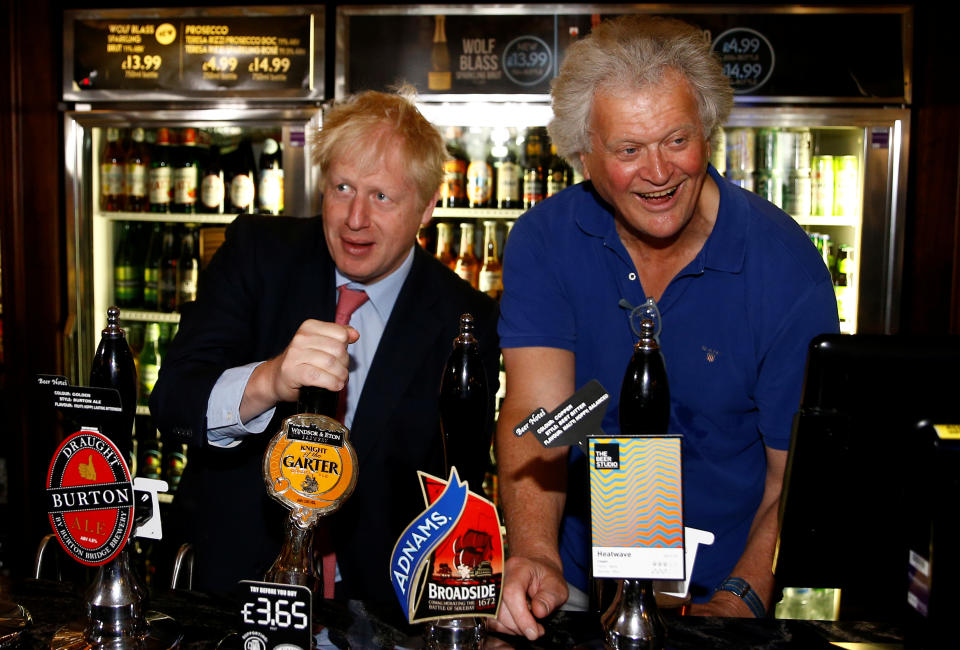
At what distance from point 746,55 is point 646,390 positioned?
88.1 inches

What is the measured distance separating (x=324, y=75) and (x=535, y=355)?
1754 millimetres

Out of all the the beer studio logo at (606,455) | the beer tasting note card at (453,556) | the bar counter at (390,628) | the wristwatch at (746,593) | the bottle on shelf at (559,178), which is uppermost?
the bottle on shelf at (559,178)

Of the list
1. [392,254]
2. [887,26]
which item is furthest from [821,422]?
[887,26]

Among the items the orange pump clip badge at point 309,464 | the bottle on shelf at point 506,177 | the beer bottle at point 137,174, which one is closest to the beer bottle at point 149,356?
the beer bottle at point 137,174

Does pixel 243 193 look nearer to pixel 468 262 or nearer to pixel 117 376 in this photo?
pixel 468 262

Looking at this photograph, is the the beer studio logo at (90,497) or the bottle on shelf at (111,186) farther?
the bottle on shelf at (111,186)

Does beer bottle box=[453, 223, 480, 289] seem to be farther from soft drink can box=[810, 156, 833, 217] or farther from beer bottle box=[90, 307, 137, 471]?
beer bottle box=[90, 307, 137, 471]

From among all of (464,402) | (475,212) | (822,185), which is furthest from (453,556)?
(822,185)

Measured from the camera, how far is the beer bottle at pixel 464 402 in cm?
91

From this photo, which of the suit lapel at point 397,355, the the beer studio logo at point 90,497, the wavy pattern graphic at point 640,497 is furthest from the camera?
the suit lapel at point 397,355

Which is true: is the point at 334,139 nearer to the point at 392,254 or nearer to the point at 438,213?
the point at 392,254

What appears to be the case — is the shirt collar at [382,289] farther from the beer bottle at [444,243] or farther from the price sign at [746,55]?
the price sign at [746,55]

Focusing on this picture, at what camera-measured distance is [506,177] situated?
3076 millimetres

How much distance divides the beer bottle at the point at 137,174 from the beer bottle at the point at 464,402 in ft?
8.56
